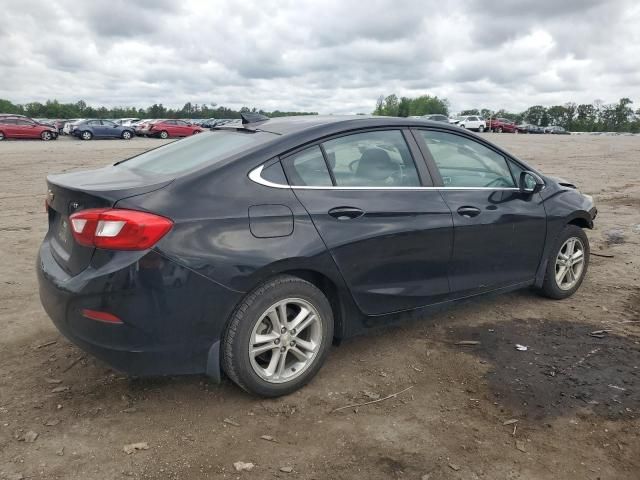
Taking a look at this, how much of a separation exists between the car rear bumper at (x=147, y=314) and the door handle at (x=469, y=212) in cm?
183

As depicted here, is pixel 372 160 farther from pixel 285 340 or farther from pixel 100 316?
pixel 100 316

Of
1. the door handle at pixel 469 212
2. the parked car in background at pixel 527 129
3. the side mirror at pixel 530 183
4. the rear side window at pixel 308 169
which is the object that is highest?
the parked car in background at pixel 527 129

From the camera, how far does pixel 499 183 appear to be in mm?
4363

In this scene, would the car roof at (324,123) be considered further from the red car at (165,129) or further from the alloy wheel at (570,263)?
the red car at (165,129)

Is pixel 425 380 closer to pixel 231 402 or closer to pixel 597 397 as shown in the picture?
pixel 597 397

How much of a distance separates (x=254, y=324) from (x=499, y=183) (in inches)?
94.4

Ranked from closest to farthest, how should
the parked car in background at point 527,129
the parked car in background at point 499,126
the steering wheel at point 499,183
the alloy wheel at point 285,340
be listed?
the alloy wheel at point 285,340
the steering wheel at point 499,183
the parked car in background at point 499,126
the parked car in background at point 527,129

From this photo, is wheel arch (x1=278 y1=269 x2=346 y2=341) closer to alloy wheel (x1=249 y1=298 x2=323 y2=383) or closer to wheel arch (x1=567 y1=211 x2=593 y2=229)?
alloy wheel (x1=249 y1=298 x2=323 y2=383)

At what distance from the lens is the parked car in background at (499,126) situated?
58938 mm

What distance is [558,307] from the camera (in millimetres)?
4824

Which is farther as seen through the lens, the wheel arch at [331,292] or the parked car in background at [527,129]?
the parked car in background at [527,129]

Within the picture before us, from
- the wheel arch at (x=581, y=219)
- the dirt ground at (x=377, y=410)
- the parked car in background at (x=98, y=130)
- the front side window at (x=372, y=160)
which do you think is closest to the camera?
the dirt ground at (x=377, y=410)

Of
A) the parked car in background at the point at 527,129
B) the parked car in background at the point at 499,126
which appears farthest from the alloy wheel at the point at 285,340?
the parked car in background at the point at 527,129

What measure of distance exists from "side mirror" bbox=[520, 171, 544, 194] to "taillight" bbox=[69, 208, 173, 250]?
293 cm
